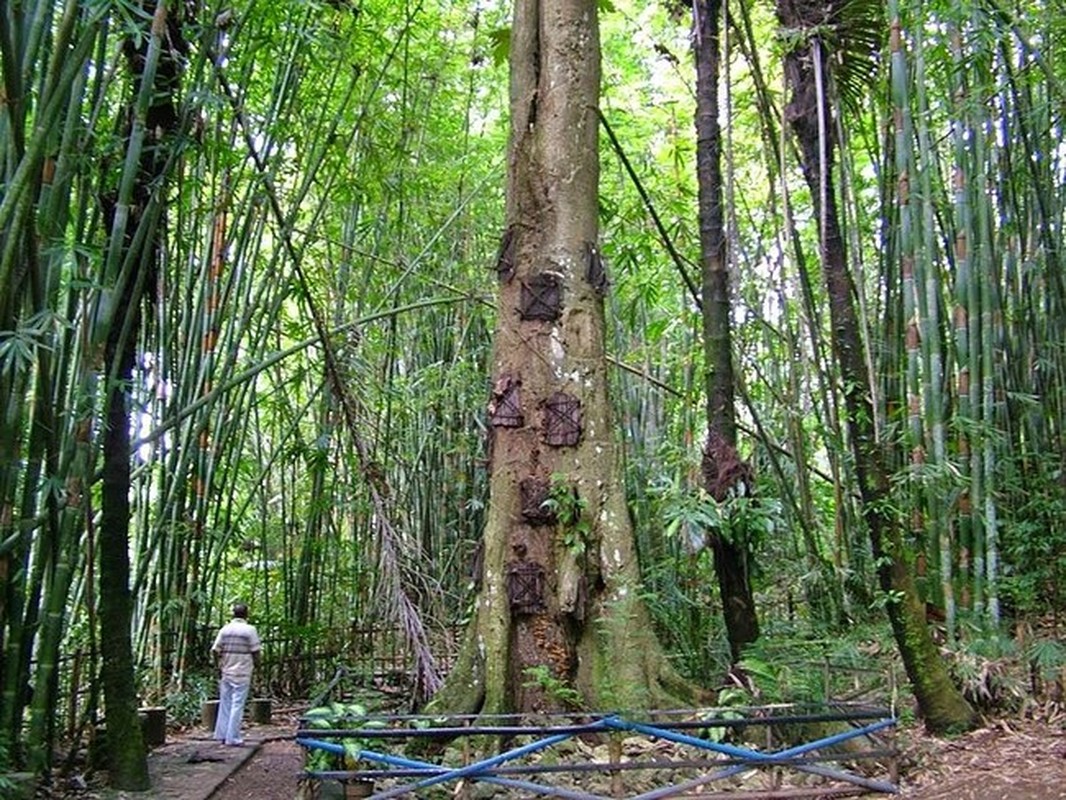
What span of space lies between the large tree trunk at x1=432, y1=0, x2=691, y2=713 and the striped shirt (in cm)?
188

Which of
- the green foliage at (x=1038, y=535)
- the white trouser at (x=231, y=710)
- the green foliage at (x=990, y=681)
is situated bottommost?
the white trouser at (x=231, y=710)

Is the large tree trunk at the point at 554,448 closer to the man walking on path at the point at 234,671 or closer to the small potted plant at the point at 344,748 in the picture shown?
the small potted plant at the point at 344,748

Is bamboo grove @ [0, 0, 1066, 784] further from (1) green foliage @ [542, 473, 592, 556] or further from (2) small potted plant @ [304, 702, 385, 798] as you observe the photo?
(2) small potted plant @ [304, 702, 385, 798]

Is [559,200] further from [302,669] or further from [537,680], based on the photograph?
[302,669]

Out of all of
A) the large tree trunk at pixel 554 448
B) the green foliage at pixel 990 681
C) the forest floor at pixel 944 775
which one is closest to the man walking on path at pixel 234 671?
the forest floor at pixel 944 775

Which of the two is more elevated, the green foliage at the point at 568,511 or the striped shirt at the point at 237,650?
the green foliage at the point at 568,511

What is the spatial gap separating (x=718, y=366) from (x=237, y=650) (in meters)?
3.14

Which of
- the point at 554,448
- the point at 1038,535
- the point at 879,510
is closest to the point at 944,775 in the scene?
the point at 879,510

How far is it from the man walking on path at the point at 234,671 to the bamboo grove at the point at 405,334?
27 centimetres

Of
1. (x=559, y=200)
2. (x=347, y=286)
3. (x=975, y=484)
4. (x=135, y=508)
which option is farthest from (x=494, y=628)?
(x=347, y=286)

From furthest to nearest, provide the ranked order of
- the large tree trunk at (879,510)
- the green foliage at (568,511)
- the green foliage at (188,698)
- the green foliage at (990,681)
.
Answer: the green foliage at (188,698) → the green foliage at (568,511) → the green foliage at (990,681) → the large tree trunk at (879,510)

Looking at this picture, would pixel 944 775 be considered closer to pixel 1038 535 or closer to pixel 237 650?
pixel 1038 535

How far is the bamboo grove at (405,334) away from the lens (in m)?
3.32

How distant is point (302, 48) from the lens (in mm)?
4359
